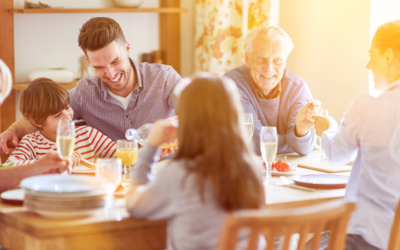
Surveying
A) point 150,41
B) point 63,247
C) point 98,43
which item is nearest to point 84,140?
point 98,43

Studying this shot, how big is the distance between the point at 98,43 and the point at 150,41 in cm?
208

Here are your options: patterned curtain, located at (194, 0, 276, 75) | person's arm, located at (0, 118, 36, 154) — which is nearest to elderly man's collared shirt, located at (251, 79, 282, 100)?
person's arm, located at (0, 118, 36, 154)

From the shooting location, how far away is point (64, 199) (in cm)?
129

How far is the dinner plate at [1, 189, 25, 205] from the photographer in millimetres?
1396

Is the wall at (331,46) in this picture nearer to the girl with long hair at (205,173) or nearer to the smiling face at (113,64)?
the smiling face at (113,64)

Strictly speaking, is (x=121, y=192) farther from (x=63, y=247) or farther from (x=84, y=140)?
(x=84, y=140)

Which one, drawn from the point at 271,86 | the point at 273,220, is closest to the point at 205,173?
the point at 273,220

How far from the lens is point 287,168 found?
187cm

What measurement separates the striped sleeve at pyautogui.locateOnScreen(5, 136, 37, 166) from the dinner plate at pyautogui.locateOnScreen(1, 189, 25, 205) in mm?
585

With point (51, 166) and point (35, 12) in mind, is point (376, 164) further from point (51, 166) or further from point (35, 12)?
point (35, 12)

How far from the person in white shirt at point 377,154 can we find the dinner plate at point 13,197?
37.4 inches

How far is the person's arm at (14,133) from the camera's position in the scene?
2.15 m

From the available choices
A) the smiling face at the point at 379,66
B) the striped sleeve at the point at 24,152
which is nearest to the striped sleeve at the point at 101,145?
the striped sleeve at the point at 24,152

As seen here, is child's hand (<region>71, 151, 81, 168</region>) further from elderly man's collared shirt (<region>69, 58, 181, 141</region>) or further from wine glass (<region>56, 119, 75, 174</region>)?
elderly man's collared shirt (<region>69, 58, 181, 141</region>)
